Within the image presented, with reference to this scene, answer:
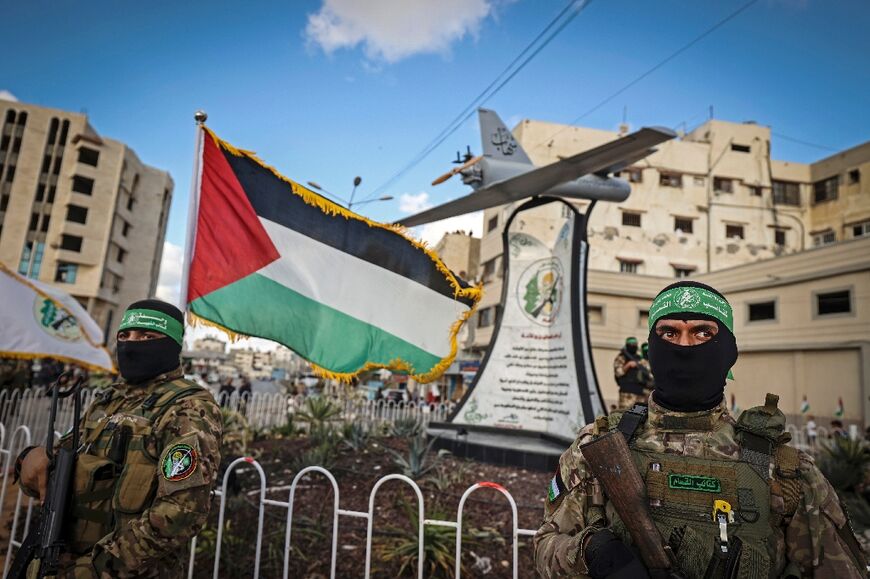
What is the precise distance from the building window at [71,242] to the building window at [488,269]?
27.5 m

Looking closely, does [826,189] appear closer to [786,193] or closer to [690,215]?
[786,193]

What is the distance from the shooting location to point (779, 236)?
31.2 m

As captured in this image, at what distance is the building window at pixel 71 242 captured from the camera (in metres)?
35.0

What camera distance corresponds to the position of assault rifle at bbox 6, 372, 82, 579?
200 cm

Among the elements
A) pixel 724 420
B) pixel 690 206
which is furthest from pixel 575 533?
pixel 690 206

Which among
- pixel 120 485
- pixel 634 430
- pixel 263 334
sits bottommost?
pixel 120 485

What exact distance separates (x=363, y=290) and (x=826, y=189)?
1415 inches

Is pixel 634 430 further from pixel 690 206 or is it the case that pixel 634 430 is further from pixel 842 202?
pixel 842 202

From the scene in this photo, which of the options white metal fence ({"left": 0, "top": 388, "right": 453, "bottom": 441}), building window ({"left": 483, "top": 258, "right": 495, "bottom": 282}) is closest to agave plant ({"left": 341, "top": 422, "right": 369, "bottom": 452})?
white metal fence ({"left": 0, "top": 388, "right": 453, "bottom": 441})

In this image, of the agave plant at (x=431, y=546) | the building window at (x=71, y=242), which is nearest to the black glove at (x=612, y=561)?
the agave plant at (x=431, y=546)

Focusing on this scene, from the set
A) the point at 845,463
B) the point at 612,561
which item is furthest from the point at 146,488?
the point at 845,463

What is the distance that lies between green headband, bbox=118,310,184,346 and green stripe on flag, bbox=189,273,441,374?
1.20 meters

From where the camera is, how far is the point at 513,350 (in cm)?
834

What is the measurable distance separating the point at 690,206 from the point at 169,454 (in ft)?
111
